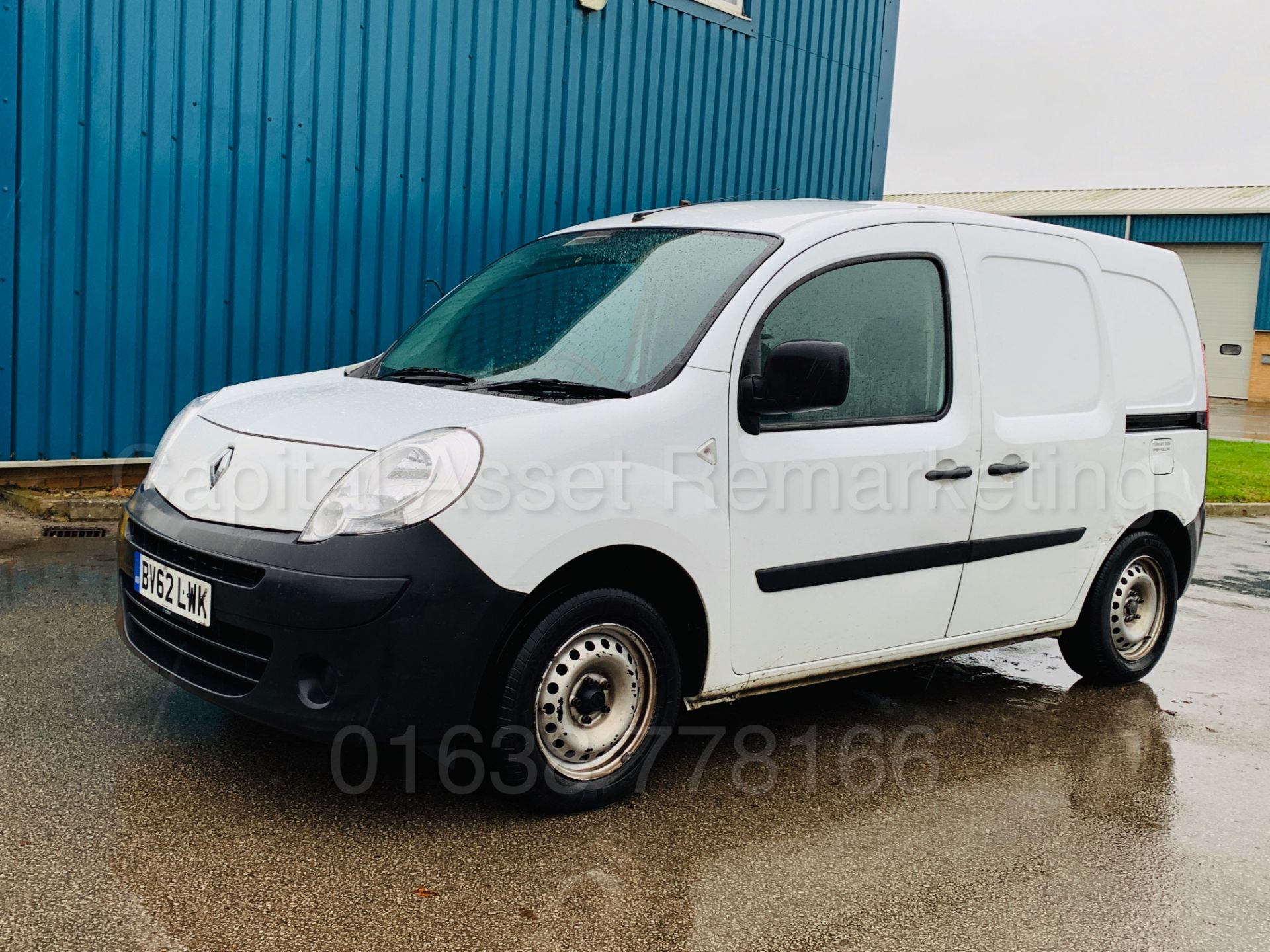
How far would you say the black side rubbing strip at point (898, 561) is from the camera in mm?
3955

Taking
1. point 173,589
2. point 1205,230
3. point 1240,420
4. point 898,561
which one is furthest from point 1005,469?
point 1205,230

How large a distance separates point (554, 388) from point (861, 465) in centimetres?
105

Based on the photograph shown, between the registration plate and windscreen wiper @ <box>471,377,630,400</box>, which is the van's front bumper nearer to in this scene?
the registration plate

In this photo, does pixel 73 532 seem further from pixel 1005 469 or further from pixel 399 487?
pixel 1005 469

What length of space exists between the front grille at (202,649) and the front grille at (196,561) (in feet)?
0.43

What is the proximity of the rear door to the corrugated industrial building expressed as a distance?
29753mm

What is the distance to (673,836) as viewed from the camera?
140 inches

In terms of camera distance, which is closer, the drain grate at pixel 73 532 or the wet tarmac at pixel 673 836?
the wet tarmac at pixel 673 836

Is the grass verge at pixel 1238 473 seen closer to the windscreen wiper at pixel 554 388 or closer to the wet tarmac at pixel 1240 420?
the wet tarmac at pixel 1240 420

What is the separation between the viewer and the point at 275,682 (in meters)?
3.32

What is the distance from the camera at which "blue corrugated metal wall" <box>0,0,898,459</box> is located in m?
7.28

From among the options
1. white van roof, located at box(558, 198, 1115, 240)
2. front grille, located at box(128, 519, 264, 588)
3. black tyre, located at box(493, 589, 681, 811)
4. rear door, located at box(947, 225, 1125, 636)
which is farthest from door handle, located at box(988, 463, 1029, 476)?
front grille, located at box(128, 519, 264, 588)

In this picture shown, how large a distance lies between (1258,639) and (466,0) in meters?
6.51

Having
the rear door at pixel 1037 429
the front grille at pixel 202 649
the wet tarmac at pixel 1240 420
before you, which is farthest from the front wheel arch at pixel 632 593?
the wet tarmac at pixel 1240 420
